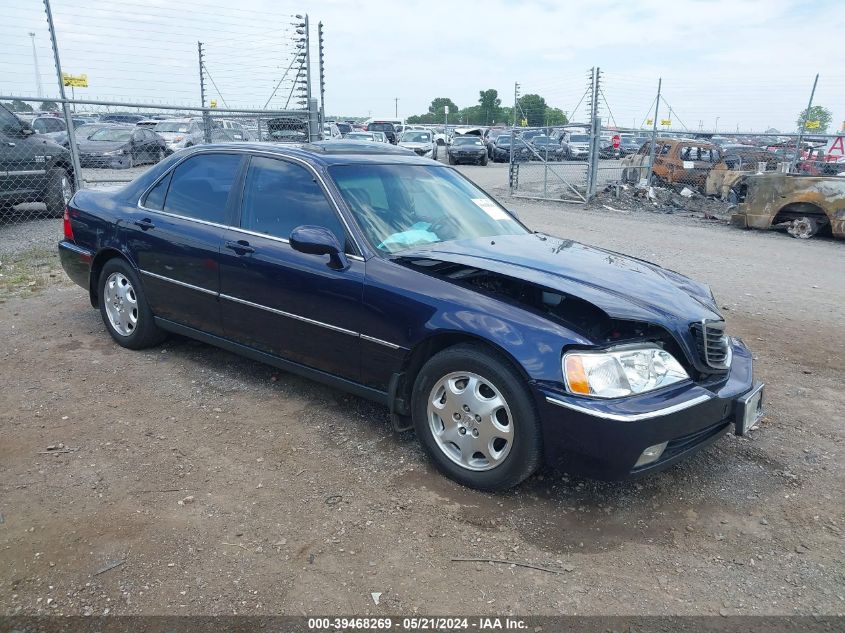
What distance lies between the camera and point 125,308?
16.4ft

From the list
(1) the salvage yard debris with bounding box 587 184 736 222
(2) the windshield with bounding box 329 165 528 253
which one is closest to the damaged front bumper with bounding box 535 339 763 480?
(2) the windshield with bounding box 329 165 528 253

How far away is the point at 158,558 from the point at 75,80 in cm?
859

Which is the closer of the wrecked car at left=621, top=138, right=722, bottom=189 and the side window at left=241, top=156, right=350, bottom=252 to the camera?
the side window at left=241, top=156, right=350, bottom=252

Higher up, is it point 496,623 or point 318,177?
point 318,177

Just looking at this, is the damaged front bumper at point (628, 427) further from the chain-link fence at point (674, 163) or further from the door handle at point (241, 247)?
the chain-link fence at point (674, 163)

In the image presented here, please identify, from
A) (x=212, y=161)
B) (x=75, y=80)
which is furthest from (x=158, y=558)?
(x=75, y=80)

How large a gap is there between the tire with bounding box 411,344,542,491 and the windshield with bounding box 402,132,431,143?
A: 2875 cm

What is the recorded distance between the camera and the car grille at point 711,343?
10.3 feet

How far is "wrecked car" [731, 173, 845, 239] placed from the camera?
11.0 meters

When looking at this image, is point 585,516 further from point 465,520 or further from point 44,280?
point 44,280

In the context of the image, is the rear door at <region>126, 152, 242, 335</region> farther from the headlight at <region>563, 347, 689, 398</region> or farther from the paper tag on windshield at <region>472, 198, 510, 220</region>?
the headlight at <region>563, 347, 689, 398</region>

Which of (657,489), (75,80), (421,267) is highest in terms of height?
(75,80)

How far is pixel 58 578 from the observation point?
2.56m

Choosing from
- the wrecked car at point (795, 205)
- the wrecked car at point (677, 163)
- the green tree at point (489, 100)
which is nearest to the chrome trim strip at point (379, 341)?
the wrecked car at point (795, 205)
